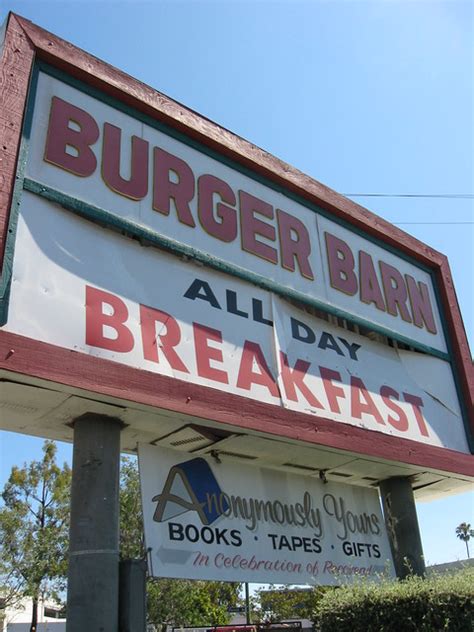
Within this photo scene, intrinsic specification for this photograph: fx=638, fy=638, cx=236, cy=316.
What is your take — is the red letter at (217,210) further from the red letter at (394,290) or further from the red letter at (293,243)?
the red letter at (394,290)

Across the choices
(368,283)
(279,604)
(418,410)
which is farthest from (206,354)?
(279,604)

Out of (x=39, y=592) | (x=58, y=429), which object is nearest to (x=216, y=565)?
(x=58, y=429)

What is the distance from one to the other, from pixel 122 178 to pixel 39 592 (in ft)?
84.2

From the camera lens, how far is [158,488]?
20.2ft

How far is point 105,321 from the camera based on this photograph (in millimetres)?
5590

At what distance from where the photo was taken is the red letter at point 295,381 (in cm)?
701

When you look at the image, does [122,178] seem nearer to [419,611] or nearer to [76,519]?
[76,519]

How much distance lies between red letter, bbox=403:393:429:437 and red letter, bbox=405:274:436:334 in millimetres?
1385

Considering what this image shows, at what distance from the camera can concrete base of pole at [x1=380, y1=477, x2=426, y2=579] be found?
8266 mm

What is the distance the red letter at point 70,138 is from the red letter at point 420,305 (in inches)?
221

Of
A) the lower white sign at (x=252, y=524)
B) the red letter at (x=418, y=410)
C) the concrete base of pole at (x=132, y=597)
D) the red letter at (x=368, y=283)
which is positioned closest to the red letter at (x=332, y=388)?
the lower white sign at (x=252, y=524)

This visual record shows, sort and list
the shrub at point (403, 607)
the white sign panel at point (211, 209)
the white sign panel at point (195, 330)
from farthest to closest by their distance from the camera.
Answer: the white sign panel at point (211, 209), the white sign panel at point (195, 330), the shrub at point (403, 607)

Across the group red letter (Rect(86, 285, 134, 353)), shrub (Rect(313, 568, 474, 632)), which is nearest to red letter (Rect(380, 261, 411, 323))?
shrub (Rect(313, 568, 474, 632))

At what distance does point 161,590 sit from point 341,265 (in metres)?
21.3
